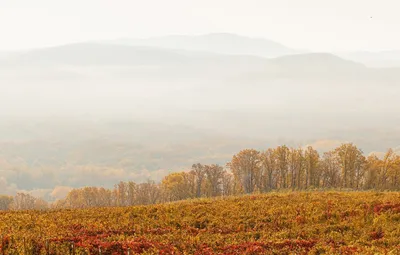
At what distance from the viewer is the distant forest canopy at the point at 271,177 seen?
106562 millimetres

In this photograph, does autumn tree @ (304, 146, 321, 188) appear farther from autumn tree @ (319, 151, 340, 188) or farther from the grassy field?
the grassy field

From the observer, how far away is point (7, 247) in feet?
→ 98.4

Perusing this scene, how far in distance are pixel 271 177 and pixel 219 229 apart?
7856 centimetres

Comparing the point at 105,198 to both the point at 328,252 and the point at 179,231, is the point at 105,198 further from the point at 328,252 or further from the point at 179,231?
the point at 328,252

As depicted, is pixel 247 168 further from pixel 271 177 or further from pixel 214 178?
pixel 214 178

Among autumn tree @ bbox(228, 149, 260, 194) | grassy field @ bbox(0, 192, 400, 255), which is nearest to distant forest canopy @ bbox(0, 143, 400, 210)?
autumn tree @ bbox(228, 149, 260, 194)

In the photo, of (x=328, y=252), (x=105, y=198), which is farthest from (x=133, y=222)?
(x=105, y=198)

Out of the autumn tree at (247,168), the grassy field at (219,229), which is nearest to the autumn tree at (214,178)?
the autumn tree at (247,168)

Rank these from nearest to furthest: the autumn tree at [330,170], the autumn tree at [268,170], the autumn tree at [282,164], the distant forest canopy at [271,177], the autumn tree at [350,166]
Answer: the autumn tree at [350,166], the distant forest canopy at [271,177], the autumn tree at [330,170], the autumn tree at [282,164], the autumn tree at [268,170]

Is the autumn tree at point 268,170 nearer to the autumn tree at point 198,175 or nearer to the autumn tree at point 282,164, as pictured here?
the autumn tree at point 282,164

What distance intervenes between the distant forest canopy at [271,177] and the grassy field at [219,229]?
54.0m

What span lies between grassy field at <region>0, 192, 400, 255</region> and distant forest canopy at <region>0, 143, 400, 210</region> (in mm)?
53987

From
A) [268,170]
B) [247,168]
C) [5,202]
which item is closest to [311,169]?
[268,170]

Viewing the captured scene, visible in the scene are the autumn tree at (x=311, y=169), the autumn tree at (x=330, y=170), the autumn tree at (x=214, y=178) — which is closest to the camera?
the autumn tree at (x=330, y=170)
